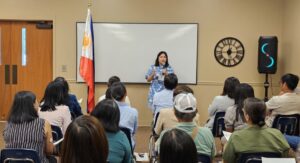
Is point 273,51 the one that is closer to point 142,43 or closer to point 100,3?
point 142,43

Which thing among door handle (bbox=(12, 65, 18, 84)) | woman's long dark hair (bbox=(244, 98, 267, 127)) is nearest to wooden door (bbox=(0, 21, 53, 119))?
door handle (bbox=(12, 65, 18, 84))

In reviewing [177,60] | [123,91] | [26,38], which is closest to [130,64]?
[177,60]

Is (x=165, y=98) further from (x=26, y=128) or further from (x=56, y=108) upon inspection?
(x=26, y=128)

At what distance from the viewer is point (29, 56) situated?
7410mm

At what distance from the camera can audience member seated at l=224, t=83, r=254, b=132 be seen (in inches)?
154

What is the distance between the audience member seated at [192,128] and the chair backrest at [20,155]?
884 mm

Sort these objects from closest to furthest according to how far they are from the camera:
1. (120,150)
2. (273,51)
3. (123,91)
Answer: (120,150), (123,91), (273,51)

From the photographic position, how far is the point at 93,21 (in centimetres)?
722

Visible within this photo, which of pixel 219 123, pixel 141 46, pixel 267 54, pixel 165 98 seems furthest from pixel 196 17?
pixel 219 123

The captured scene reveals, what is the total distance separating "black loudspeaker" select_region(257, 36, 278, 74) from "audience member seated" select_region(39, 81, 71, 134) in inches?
169

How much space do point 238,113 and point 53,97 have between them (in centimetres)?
193

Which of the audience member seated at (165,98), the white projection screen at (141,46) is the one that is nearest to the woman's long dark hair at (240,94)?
the audience member seated at (165,98)

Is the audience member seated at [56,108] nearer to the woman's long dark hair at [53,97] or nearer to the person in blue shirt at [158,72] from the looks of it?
the woman's long dark hair at [53,97]

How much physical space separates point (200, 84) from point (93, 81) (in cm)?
209
